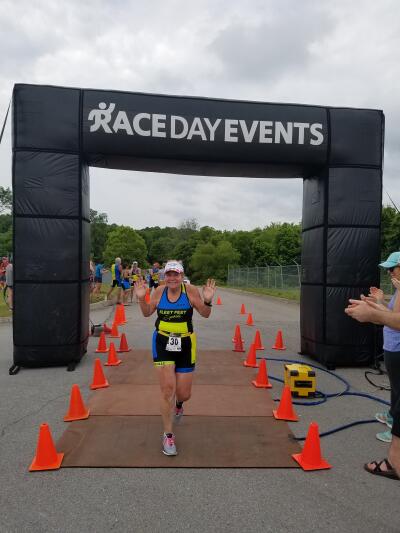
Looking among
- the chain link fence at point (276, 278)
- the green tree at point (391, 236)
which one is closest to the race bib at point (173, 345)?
the chain link fence at point (276, 278)

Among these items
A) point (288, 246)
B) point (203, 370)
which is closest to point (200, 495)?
point (203, 370)

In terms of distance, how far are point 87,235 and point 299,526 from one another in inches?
240

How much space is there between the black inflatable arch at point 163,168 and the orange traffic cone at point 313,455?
3.79 m

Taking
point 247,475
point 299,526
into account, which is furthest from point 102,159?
point 299,526

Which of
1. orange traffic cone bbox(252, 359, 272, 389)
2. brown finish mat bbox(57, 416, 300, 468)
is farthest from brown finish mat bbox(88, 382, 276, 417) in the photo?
brown finish mat bbox(57, 416, 300, 468)

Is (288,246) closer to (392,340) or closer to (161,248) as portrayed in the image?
(161,248)

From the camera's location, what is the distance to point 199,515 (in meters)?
3.03

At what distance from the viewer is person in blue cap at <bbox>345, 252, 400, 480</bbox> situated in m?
2.95

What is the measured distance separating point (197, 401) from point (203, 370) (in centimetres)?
159

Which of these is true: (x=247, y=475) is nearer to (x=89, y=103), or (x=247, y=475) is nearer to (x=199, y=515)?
(x=199, y=515)

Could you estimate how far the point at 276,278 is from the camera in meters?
27.6

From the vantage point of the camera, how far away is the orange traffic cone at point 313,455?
3.73 meters

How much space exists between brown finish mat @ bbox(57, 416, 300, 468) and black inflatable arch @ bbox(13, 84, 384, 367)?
2779mm

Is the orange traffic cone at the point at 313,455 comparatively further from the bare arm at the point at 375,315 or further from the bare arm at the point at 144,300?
the bare arm at the point at 144,300
